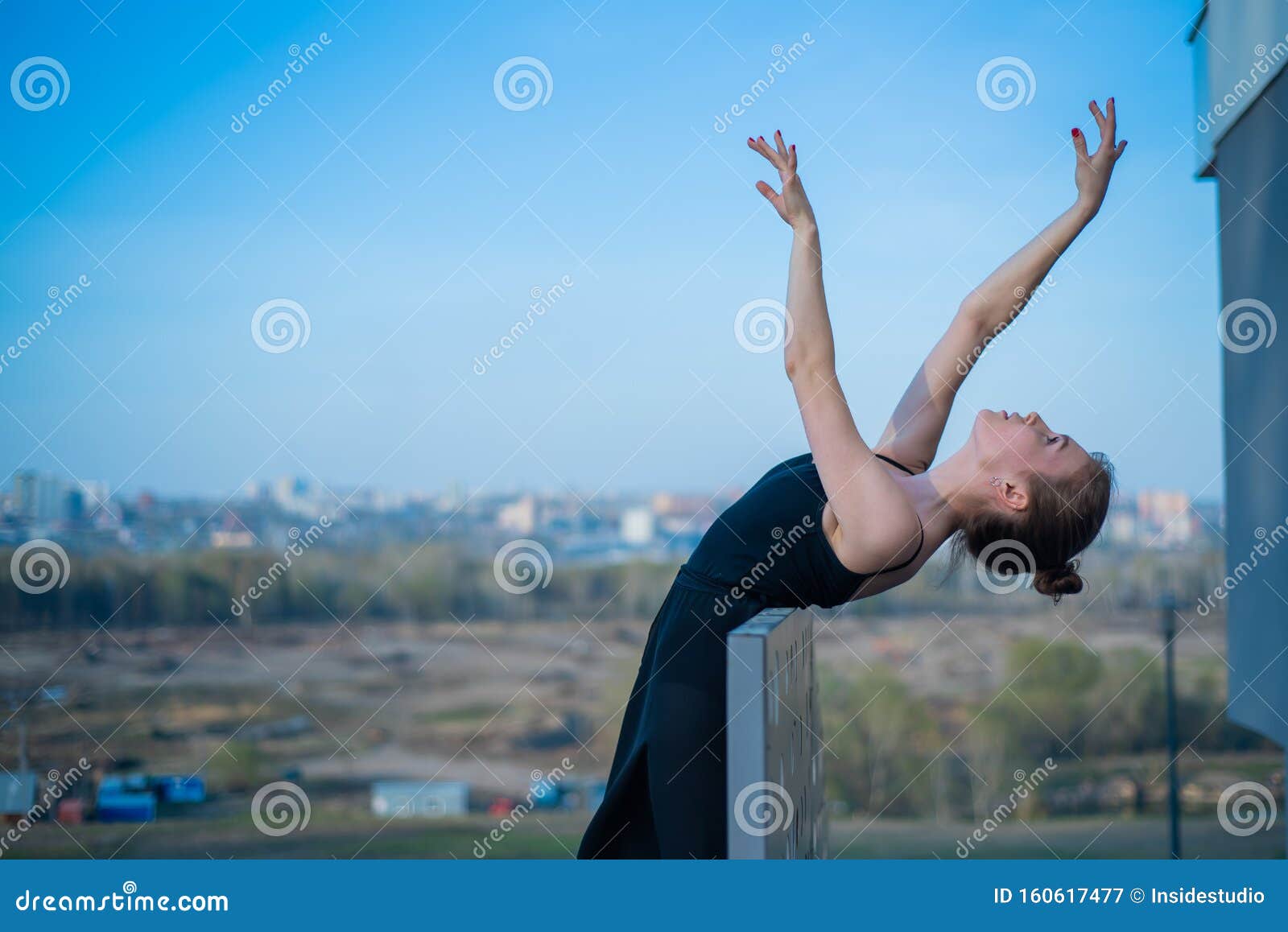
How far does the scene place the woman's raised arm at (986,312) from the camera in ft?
4.28

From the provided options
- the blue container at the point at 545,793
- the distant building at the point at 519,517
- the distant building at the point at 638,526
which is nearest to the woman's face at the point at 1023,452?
the distant building at the point at 638,526

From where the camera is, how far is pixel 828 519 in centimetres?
118

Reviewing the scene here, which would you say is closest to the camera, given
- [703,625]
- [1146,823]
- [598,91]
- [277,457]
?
[703,625]

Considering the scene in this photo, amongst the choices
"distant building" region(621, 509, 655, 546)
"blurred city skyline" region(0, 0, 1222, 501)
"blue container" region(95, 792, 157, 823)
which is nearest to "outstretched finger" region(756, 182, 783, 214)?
"blurred city skyline" region(0, 0, 1222, 501)

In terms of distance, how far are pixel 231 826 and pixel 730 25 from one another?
8.48m

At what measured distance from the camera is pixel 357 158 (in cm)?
835

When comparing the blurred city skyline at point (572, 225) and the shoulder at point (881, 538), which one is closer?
the shoulder at point (881, 538)

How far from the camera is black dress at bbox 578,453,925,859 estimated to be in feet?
3.64

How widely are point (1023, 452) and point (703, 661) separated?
457 millimetres

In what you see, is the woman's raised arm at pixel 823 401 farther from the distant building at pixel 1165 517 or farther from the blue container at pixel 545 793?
the blue container at pixel 545 793

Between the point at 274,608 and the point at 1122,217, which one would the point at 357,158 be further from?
the point at 1122,217

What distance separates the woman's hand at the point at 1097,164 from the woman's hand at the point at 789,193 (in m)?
0.43

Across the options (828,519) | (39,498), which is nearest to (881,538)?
(828,519)

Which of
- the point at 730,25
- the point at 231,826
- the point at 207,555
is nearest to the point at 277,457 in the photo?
→ the point at 207,555
